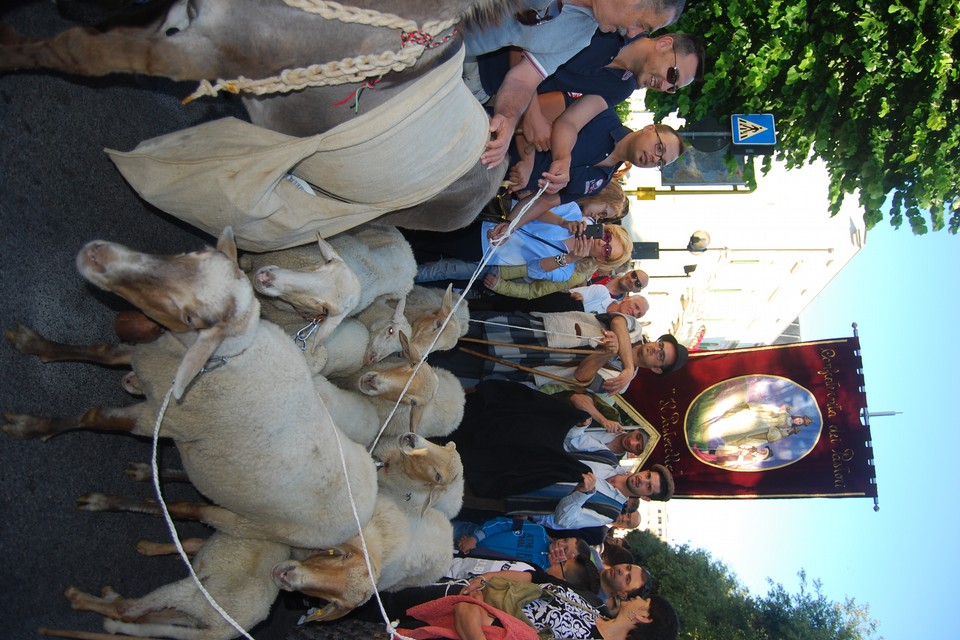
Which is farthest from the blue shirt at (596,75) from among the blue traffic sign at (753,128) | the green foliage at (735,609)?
the green foliage at (735,609)

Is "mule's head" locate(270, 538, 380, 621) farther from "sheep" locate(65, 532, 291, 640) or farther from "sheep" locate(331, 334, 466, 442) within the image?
"sheep" locate(331, 334, 466, 442)

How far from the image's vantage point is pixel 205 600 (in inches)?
143

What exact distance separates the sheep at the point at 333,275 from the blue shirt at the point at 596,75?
1553mm

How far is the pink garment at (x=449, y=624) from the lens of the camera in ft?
13.8

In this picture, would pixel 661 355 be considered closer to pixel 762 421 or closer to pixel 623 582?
pixel 762 421

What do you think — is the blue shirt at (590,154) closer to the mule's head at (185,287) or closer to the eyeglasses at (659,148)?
the eyeglasses at (659,148)

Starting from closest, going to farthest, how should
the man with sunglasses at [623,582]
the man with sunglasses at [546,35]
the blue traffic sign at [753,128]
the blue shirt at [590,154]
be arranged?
1. the man with sunglasses at [546,35]
2. the blue shirt at [590,154]
3. the man with sunglasses at [623,582]
4. the blue traffic sign at [753,128]

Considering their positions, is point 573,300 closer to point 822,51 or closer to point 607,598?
point 607,598

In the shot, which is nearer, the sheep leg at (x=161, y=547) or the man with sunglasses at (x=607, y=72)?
the man with sunglasses at (x=607, y=72)

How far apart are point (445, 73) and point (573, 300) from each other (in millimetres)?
4148

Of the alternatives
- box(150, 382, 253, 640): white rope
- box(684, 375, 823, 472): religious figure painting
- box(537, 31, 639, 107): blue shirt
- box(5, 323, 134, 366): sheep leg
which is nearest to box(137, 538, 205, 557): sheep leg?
A: box(150, 382, 253, 640): white rope

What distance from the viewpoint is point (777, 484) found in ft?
25.6

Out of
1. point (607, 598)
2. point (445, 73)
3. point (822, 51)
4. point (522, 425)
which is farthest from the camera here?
point (822, 51)

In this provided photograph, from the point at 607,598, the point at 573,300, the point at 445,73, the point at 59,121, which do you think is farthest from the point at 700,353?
the point at 59,121
